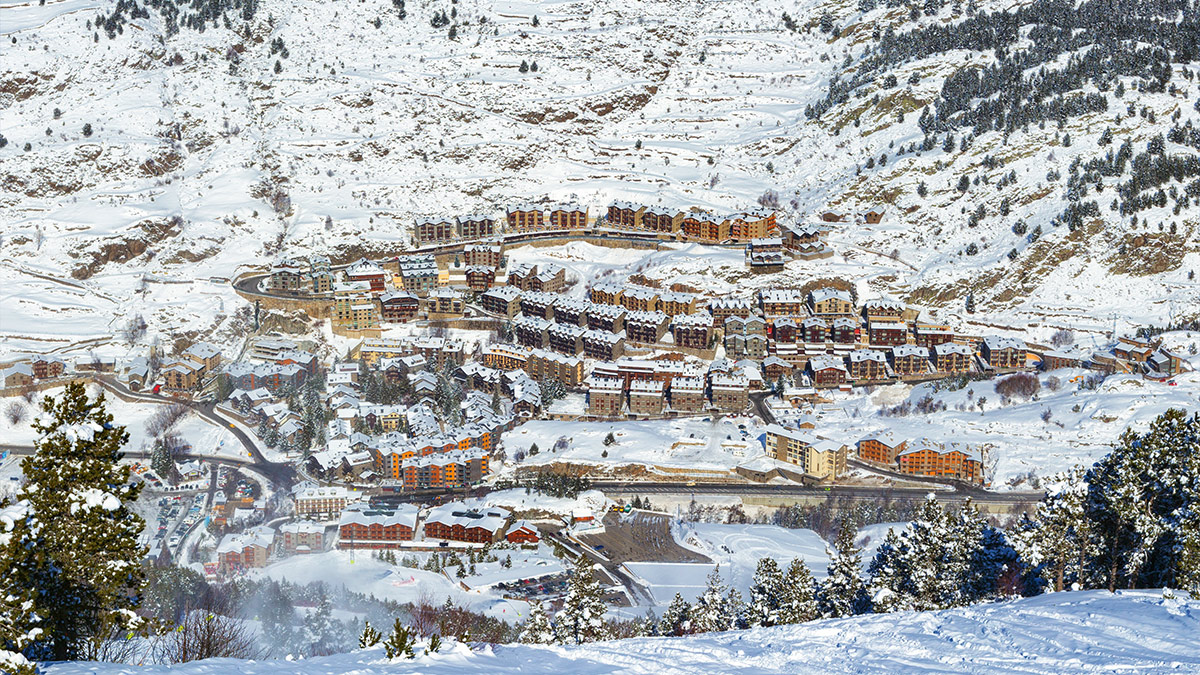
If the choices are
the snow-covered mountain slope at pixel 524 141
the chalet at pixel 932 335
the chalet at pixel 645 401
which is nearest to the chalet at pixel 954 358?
the chalet at pixel 932 335

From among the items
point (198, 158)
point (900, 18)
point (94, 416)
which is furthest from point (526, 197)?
point (94, 416)

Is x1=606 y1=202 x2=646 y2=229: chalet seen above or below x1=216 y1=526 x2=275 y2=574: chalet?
above

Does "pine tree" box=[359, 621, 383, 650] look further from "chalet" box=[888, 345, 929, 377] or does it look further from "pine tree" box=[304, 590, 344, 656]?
"chalet" box=[888, 345, 929, 377]

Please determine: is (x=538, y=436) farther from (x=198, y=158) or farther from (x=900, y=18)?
(x=900, y=18)

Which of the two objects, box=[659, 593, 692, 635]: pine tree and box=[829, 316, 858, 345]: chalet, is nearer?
box=[659, 593, 692, 635]: pine tree

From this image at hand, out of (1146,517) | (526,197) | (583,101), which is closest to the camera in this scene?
(1146,517)

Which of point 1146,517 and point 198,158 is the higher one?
point 198,158

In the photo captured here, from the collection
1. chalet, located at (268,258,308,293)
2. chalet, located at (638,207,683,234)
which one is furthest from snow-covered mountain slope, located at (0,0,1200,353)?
chalet, located at (638,207,683,234)
